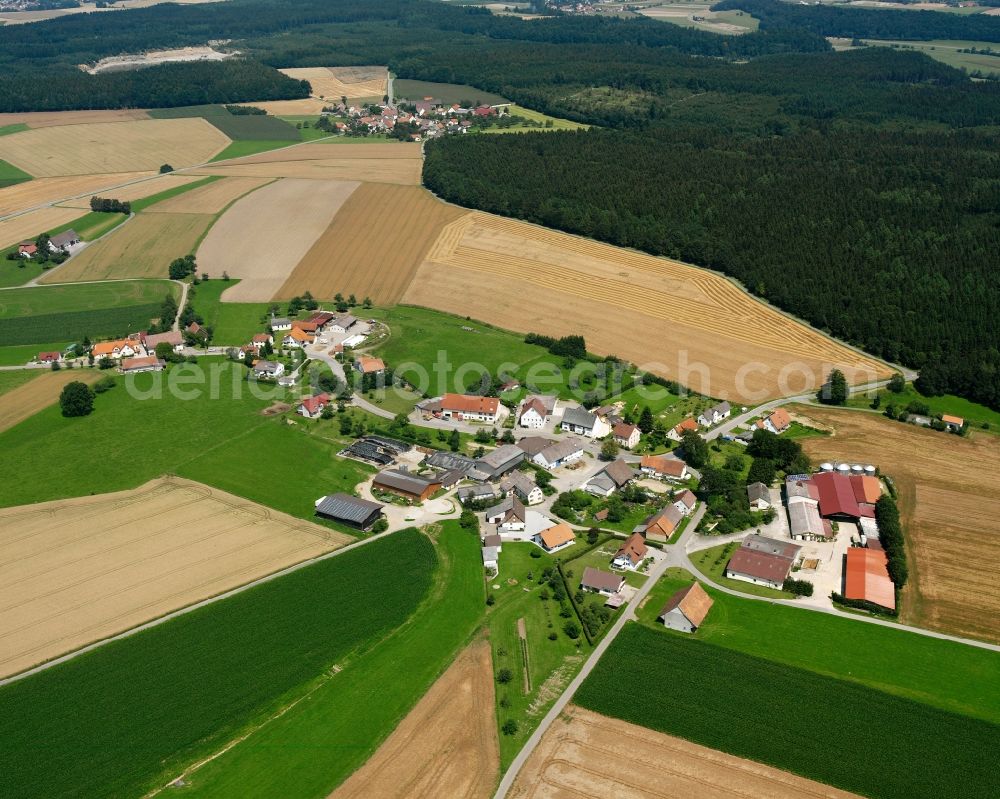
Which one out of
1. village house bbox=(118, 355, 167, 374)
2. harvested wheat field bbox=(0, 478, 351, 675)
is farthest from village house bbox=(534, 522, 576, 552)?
village house bbox=(118, 355, 167, 374)

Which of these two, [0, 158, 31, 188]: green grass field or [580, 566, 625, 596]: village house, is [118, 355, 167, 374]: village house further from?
[0, 158, 31, 188]: green grass field

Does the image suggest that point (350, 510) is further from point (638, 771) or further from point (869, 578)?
point (869, 578)

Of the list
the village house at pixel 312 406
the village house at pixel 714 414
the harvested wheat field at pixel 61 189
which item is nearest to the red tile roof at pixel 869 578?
the village house at pixel 714 414

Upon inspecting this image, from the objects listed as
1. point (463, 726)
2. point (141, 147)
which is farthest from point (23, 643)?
point (141, 147)

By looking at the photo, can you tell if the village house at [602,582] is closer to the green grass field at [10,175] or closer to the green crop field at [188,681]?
the green crop field at [188,681]

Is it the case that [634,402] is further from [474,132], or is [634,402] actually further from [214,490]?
[474,132]

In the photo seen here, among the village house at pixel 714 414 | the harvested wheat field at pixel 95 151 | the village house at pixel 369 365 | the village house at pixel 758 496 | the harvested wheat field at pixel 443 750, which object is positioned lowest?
the harvested wheat field at pixel 443 750
